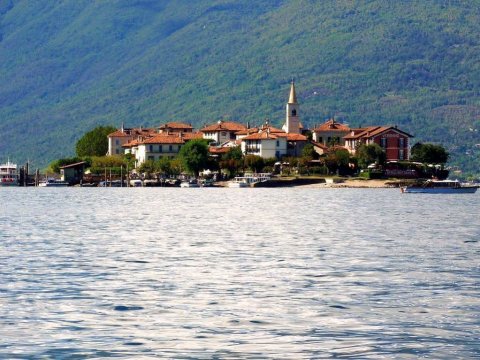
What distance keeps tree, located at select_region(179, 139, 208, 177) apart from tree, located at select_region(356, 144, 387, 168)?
25.5 m

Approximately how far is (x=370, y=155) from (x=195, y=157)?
93.6ft

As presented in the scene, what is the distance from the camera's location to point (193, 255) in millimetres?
41781

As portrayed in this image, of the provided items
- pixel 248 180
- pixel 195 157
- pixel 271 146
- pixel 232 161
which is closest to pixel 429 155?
pixel 271 146

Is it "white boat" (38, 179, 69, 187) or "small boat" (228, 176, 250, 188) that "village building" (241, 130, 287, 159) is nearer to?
"small boat" (228, 176, 250, 188)

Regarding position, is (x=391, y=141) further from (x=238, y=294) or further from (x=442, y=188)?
(x=238, y=294)

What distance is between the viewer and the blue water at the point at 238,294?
938 inches

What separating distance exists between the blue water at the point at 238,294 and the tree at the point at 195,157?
437 feet

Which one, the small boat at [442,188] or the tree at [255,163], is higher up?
the tree at [255,163]

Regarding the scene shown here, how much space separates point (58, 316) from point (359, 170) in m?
158

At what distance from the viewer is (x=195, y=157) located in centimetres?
18825

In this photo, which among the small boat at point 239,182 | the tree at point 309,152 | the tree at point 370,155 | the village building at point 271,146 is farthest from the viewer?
the village building at point 271,146

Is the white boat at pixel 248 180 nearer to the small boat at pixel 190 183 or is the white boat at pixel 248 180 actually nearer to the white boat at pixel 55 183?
the small boat at pixel 190 183

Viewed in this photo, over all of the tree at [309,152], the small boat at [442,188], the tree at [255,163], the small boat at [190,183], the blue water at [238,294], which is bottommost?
the blue water at [238,294]

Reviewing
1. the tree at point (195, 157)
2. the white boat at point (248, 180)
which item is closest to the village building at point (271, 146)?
the tree at point (195, 157)
